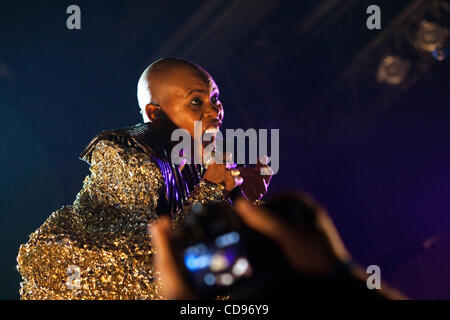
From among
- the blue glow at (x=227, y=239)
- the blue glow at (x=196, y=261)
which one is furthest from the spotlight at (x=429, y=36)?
the blue glow at (x=196, y=261)

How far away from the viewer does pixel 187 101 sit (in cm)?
164

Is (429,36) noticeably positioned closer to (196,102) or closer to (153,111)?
(196,102)

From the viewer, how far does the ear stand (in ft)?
5.48

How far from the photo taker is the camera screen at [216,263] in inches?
49.1

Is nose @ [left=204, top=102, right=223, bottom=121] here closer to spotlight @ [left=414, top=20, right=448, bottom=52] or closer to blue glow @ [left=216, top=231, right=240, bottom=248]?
blue glow @ [left=216, top=231, right=240, bottom=248]

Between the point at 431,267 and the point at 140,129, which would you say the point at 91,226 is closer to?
the point at 140,129

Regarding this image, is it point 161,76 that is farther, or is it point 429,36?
point 429,36

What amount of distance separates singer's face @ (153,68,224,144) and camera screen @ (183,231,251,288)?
532 mm

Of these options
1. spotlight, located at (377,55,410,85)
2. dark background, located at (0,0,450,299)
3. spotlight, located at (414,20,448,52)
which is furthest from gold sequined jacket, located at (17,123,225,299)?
spotlight, located at (414,20,448,52)

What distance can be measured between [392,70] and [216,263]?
2146mm

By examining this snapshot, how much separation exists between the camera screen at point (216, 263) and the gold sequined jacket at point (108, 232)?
13 centimetres

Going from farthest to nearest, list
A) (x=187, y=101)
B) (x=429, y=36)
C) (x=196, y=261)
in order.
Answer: (x=429, y=36) → (x=187, y=101) → (x=196, y=261)

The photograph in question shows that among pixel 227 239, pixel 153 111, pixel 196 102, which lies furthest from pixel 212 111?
pixel 227 239

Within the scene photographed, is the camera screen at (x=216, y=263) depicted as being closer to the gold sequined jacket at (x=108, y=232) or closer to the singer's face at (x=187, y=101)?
the gold sequined jacket at (x=108, y=232)
